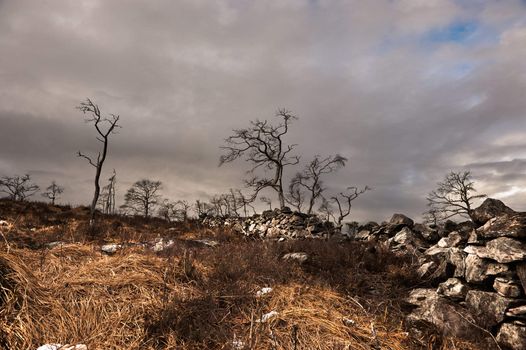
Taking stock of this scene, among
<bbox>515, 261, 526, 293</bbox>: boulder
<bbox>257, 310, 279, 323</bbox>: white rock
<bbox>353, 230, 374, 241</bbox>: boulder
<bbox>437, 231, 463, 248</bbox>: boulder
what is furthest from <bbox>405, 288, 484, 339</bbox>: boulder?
<bbox>353, 230, 374, 241</bbox>: boulder

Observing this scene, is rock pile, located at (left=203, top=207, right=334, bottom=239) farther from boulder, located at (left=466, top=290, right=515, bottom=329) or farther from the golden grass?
boulder, located at (left=466, top=290, right=515, bottom=329)

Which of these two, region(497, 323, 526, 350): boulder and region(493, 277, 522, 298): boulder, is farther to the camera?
region(493, 277, 522, 298): boulder

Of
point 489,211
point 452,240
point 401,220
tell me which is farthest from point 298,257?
point 401,220

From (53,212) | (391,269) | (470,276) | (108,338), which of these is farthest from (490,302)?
(53,212)

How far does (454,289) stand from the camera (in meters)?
4.37

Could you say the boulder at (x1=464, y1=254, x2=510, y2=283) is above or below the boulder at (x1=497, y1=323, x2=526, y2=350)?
above

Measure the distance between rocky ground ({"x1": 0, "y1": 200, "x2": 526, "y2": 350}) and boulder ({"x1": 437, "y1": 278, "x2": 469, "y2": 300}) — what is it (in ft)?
0.04

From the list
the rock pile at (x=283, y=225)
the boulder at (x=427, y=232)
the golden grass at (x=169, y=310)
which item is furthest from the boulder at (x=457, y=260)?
the rock pile at (x=283, y=225)

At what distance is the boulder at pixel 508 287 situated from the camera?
3723 millimetres

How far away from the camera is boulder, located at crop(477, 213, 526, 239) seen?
393cm

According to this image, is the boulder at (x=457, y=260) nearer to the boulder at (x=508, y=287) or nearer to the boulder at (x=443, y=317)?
the boulder at (x=443, y=317)

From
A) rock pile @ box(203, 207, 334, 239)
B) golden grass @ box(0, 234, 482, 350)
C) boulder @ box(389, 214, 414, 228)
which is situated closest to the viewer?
golden grass @ box(0, 234, 482, 350)

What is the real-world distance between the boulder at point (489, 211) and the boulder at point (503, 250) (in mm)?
564

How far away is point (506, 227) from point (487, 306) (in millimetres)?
1004
